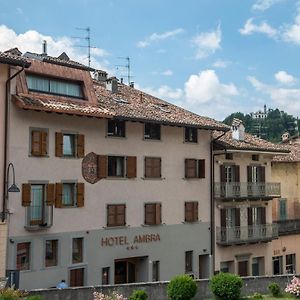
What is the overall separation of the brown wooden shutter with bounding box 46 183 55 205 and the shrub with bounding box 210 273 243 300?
28.3ft

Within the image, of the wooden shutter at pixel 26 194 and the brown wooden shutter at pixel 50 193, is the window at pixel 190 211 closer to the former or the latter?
the brown wooden shutter at pixel 50 193

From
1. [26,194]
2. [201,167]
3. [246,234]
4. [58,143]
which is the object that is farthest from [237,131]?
[26,194]

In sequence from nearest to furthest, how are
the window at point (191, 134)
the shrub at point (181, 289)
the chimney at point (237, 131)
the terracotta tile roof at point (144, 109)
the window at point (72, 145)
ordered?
the shrub at point (181, 289) < the window at point (72, 145) < the terracotta tile roof at point (144, 109) < the window at point (191, 134) < the chimney at point (237, 131)

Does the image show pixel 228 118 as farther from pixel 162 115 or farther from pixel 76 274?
pixel 76 274

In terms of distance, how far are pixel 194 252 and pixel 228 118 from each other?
63262 millimetres

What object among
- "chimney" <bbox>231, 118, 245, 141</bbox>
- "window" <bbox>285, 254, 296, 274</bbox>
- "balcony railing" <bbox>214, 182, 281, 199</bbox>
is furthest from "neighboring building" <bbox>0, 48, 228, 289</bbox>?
"window" <bbox>285, 254, 296, 274</bbox>

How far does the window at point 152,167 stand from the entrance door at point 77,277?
648cm

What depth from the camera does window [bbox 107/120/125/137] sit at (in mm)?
29609

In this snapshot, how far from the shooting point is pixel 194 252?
33531mm

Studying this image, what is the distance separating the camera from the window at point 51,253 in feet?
87.4

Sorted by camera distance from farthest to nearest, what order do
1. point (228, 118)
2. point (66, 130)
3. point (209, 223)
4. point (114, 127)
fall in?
point (228, 118) → point (209, 223) → point (114, 127) → point (66, 130)

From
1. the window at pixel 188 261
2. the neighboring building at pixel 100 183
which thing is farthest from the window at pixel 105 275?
the window at pixel 188 261

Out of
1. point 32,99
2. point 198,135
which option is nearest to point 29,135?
point 32,99

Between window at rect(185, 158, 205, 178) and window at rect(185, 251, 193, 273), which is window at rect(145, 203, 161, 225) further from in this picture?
window at rect(185, 251, 193, 273)
